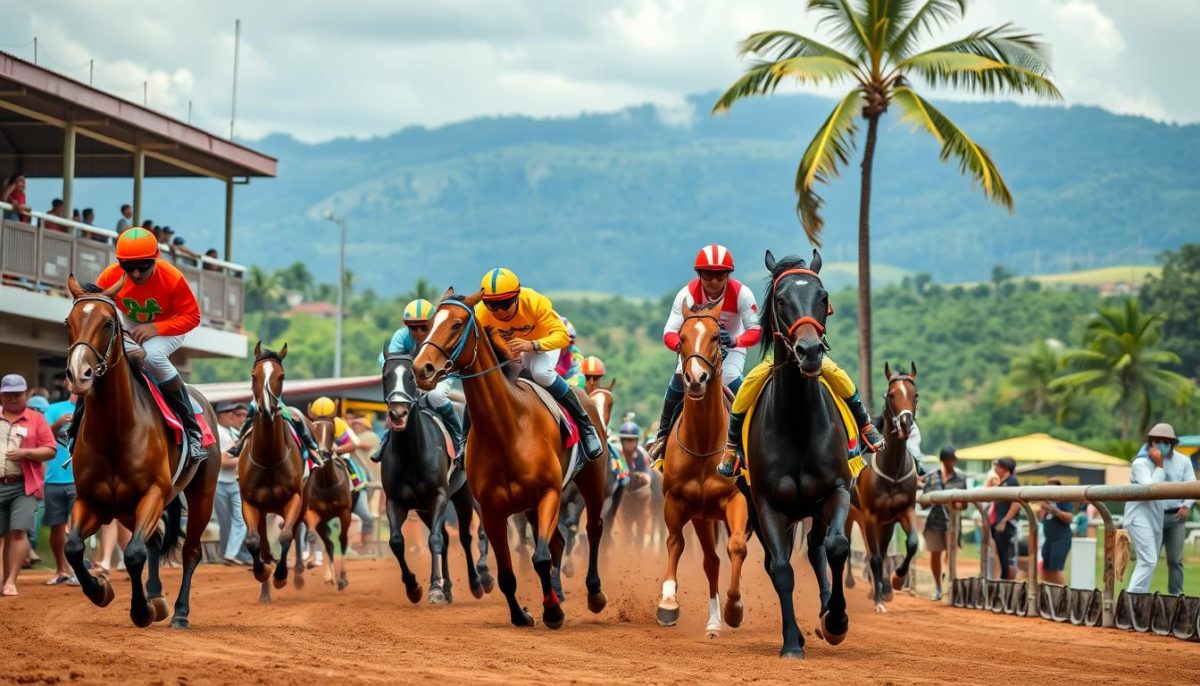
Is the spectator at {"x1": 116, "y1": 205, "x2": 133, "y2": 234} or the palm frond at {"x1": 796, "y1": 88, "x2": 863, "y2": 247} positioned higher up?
the palm frond at {"x1": 796, "y1": 88, "x2": 863, "y2": 247}

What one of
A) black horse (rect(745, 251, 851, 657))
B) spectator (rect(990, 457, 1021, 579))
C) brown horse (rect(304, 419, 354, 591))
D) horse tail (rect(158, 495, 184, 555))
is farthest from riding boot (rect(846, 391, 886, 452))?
brown horse (rect(304, 419, 354, 591))

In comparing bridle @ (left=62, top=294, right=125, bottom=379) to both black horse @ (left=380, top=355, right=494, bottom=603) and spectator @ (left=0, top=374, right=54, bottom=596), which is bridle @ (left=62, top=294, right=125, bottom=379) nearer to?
black horse @ (left=380, top=355, right=494, bottom=603)

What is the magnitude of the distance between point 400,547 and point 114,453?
14.6ft

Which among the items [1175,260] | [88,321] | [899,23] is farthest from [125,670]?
[1175,260]

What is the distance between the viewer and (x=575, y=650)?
10.6 m

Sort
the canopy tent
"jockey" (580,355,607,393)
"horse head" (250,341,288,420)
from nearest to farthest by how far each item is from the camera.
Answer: "horse head" (250,341,288,420) < "jockey" (580,355,607,393) < the canopy tent

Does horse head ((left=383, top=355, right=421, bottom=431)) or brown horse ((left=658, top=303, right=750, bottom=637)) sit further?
horse head ((left=383, top=355, right=421, bottom=431))

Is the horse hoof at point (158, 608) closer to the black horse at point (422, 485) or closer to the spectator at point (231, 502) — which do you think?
the black horse at point (422, 485)

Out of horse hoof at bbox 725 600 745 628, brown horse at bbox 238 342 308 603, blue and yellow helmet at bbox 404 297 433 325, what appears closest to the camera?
horse hoof at bbox 725 600 745 628

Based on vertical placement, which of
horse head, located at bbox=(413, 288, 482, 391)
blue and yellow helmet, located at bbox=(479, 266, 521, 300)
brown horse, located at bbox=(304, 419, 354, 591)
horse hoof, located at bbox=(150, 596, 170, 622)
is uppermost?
blue and yellow helmet, located at bbox=(479, 266, 521, 300)

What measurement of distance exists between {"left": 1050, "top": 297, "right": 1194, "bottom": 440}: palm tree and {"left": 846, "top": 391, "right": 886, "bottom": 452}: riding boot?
6000cm

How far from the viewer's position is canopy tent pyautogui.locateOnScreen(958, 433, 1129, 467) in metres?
39.4

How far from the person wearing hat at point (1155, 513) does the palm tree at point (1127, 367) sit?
55396 millimetres

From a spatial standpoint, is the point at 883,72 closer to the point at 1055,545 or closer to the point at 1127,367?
the point at 1055,545
